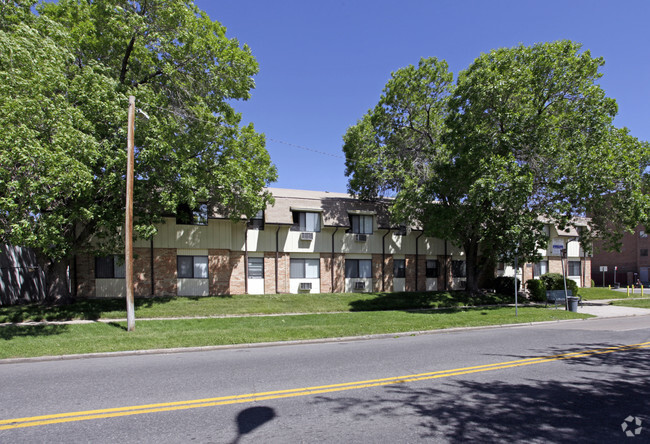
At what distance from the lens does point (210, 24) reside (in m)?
17.1

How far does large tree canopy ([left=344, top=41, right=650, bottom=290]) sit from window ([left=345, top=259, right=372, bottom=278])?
18.1 feet

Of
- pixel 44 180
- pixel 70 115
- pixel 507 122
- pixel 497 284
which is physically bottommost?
pixel 497 284

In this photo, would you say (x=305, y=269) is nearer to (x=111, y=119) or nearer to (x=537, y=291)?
(x=111, y=119)

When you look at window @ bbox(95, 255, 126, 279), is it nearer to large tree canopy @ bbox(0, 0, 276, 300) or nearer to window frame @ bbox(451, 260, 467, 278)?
large tree canopy @ bbox(0, 0, 276, 300)

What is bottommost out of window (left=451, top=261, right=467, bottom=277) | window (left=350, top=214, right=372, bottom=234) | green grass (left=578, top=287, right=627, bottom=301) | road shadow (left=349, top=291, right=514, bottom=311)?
green grass (left=578, top=287, right=627, bottom=301)

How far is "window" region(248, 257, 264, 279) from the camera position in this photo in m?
23.2

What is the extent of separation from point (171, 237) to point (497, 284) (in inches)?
889

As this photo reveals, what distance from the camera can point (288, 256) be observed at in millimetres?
24125

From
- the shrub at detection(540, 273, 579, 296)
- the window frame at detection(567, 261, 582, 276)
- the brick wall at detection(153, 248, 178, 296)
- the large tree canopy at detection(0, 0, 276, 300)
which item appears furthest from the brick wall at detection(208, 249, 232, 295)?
the window frame at detection(567, 261, 582, 276)

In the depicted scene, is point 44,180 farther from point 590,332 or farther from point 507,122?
point 507,122

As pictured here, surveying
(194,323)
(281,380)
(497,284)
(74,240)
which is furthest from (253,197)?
(497,284)

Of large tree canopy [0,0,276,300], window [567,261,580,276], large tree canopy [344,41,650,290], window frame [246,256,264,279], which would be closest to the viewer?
large tree canopy [0,0,276,300]

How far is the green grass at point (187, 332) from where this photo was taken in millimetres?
10258

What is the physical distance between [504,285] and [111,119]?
26.2 metres
